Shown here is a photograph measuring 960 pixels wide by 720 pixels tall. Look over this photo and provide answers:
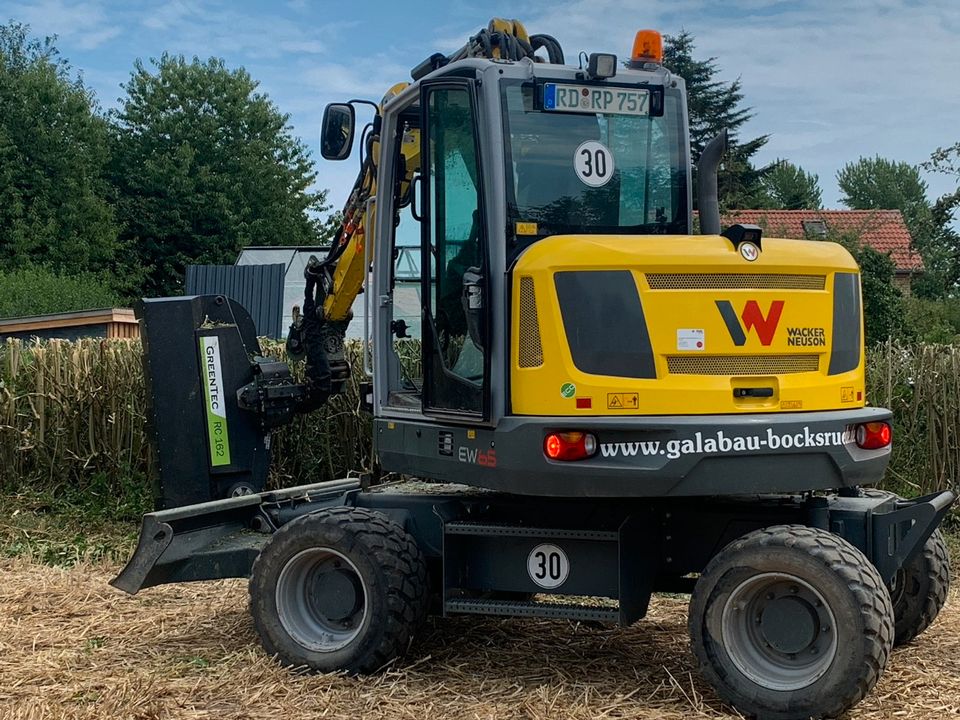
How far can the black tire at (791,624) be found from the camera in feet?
17.5

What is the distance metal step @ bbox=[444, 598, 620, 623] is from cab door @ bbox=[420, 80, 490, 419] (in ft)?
3.17

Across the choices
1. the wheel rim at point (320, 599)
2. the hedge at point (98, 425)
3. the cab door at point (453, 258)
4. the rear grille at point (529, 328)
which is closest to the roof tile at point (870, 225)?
the hedge at point (98, 425)

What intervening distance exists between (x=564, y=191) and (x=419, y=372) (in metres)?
1.27

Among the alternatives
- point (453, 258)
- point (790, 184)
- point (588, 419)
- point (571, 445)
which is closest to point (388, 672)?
point (571, 445)

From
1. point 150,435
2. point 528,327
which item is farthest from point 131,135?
point 528,327

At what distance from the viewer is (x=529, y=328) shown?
5.79m

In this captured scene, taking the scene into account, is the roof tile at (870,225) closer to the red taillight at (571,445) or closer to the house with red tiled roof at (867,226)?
the house with red tiled roof at (867,226)

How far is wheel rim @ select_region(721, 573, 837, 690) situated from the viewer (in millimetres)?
5480

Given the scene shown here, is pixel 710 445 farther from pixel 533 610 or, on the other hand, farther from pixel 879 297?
pixel 879 297

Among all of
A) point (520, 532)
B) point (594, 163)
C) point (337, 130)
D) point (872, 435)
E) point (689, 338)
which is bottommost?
point (520, 532)

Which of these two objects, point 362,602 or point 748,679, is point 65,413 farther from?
point 748,679

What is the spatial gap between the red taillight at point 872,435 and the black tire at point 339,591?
7.44 feet

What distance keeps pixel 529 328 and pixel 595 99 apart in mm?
1291

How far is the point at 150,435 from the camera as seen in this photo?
800 cm
